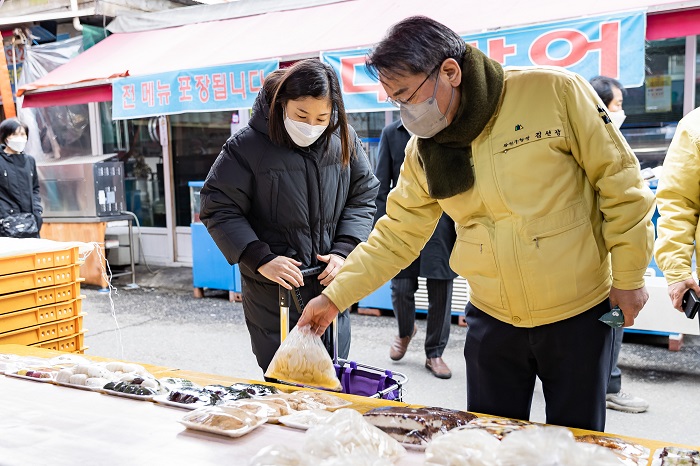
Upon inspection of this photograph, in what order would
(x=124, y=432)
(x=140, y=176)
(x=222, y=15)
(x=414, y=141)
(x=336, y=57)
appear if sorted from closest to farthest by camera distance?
(x=124, y=432), (x=414, y=141), (x=336, y=57), (x=222, y=15), (x=140, y=176)

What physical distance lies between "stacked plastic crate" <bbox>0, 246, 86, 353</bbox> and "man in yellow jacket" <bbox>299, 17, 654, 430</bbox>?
97.9 inches

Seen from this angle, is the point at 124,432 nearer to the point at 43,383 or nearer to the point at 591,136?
the point at 43,383

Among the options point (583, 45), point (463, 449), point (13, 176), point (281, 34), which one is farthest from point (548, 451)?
point (281, 34)

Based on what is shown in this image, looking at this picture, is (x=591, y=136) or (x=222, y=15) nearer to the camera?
(x=591, y=136)

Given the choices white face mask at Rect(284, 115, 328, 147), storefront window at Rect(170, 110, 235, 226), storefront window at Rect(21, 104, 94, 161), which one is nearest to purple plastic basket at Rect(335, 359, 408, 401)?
white face mask at Rect(284, 115, 328, 147)

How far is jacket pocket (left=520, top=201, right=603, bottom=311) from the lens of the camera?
6.36 ft

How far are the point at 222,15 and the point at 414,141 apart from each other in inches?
310

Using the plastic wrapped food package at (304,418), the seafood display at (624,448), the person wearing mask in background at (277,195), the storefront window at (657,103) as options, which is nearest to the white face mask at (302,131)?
the person wearing mask in background at (277,195)

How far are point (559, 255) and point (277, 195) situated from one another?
125cm

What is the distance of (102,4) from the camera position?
10188mm

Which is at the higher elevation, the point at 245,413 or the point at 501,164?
the point at 501,164

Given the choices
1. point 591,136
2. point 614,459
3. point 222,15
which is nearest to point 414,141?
point 591,136

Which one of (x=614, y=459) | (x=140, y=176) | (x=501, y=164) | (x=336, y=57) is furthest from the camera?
(x=140, y=176)

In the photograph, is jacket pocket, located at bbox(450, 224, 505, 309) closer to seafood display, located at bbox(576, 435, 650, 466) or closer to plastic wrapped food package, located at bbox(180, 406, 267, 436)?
seafood display, located at bbox(576, 435, 650, 466)
